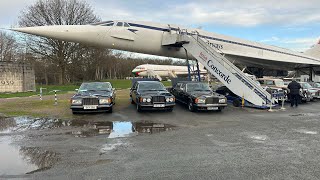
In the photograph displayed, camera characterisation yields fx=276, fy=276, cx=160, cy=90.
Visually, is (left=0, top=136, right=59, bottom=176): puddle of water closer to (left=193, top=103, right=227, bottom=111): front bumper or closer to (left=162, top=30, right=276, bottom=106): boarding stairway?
(left=193, top=103, right=227, bottom=111): front bumper

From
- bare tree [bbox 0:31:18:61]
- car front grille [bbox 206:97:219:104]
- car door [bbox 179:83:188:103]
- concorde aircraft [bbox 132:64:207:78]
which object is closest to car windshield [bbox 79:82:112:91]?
car door [bbox 179:83:188:103]

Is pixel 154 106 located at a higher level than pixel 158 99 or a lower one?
lower

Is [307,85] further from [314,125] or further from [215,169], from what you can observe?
[215,169]

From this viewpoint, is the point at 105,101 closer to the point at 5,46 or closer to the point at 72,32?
the point at 72,32

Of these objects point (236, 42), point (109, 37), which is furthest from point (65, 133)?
point (236, 42)

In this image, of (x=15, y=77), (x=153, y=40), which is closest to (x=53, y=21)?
(x=15, y=77)

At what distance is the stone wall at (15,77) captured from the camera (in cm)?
2756

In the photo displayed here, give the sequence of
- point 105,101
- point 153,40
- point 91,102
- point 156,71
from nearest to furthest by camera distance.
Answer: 1. point 91,102
2. point 105,101
3. point 153,40
4. point 156,71

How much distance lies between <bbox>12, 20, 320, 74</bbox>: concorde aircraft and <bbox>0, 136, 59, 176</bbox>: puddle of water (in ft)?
26.4

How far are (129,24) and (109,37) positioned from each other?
1566 mm

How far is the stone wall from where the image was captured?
2756 centimetres

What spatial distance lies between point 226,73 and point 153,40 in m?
4.91

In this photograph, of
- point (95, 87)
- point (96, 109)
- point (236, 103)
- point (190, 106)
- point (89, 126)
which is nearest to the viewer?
point (89, 126)

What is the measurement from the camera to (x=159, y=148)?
6773 mm
